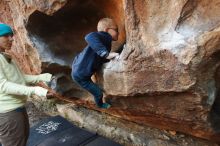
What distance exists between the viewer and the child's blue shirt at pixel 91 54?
226 centimetres

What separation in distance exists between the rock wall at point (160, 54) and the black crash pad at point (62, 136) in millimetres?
550

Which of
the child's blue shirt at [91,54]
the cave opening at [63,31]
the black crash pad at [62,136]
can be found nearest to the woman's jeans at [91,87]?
the child's blue shirt at [91,54]

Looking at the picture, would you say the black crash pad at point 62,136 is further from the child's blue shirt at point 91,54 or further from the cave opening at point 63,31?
the child's blue shirt at point 91,54

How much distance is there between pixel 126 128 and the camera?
3531mm

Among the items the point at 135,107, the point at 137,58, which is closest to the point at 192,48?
the point at 137,58

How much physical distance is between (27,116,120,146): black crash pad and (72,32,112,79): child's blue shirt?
117cm

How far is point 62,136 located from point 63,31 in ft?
3.61

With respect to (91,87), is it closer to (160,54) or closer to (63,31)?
(160,54)

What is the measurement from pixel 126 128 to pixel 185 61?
1.74 metres

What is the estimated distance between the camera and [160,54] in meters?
2.04

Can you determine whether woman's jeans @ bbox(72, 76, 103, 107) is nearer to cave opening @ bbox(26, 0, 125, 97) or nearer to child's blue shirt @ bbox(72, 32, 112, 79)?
child's blue shirt @ bbox(72, 32, 112, 79)

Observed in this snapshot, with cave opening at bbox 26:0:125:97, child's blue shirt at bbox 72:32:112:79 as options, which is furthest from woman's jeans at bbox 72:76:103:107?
cave opening at bbox 26:0:125:97

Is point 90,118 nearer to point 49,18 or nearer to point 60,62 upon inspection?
point 60,62

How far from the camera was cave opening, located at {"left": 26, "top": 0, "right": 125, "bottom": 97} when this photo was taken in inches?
119
